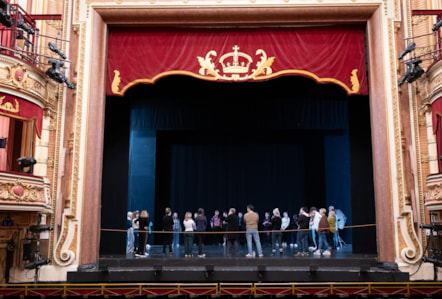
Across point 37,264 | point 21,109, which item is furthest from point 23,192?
point 21,109

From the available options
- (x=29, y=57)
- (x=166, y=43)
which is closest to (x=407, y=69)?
(x=166, y=43)

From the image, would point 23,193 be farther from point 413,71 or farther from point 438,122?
point 438,122

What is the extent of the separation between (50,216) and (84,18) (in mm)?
4960

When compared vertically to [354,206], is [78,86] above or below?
above

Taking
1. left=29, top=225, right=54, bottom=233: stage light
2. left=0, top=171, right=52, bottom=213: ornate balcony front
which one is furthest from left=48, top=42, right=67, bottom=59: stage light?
left=29, top=225, right=54, bottom=233: stage light

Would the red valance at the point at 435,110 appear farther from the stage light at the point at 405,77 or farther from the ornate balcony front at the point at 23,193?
the ornate balcony front at the point at 23,193

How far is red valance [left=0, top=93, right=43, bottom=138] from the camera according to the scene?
9.01 metres

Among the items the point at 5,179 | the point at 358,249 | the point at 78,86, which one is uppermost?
the point at 78,86

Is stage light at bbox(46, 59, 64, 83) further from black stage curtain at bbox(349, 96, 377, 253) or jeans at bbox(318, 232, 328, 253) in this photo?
black stage curtain at bbox(349, 96, 377, 253)

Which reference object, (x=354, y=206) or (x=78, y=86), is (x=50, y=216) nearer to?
(x=78, y=86)

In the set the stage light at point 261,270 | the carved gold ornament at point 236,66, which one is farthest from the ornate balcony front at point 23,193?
the stage light at point 261,270

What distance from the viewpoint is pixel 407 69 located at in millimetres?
9914

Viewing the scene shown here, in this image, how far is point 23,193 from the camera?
29.1ft

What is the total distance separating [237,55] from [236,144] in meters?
7.72
